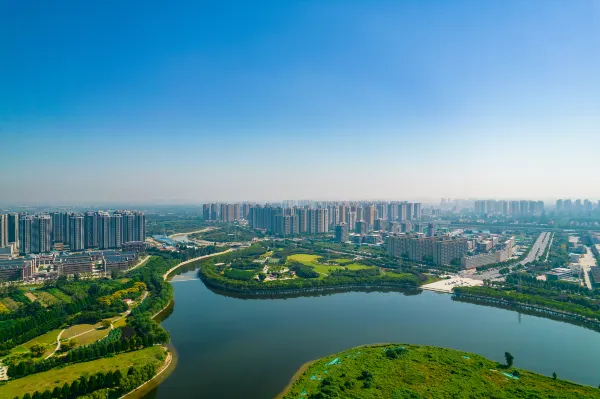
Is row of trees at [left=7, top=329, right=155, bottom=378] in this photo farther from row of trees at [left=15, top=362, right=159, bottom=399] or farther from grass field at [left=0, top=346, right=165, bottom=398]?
row of trees at [left=15, top=362, right=159, bottom=399]

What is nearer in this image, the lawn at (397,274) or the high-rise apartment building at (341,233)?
the lawn at (397,274)

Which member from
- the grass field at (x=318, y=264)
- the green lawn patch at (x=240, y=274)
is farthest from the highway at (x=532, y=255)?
the green lawn patch at (x=240, y=274)

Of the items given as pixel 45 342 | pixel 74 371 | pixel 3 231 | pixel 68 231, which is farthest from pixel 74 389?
pixel 68 231

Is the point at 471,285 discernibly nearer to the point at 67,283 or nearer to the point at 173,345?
the point at 173,345

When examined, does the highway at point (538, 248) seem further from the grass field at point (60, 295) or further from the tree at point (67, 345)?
the grass field at point (60, 295)

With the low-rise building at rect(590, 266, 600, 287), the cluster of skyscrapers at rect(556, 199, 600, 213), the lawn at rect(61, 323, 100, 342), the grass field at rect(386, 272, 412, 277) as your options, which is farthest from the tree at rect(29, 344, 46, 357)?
the cluster of skyscrapers at rect(556, 199, 600, 213)
